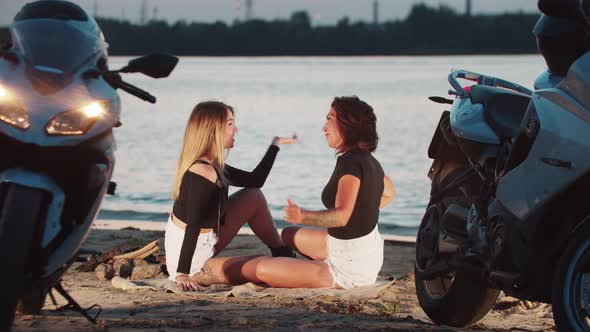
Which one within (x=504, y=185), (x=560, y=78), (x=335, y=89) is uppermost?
(x=560, y=78)

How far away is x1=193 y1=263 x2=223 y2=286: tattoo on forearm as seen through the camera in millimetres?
7395

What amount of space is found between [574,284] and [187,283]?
312cm

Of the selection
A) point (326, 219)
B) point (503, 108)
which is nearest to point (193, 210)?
point (326, 219)

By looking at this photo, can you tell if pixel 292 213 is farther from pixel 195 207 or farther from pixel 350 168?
pixel 195 207

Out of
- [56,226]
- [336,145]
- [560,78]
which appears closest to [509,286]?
[560,78]

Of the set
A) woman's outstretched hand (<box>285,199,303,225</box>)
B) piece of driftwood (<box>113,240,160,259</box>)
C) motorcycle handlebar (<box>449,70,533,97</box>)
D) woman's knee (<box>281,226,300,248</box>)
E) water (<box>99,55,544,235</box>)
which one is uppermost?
motorcycle handlebar (<box>449,70,533,97</box>)

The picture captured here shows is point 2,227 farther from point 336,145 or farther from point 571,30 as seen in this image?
point 336,145

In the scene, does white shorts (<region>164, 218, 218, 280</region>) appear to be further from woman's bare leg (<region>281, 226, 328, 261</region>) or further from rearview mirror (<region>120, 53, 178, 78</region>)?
rearview mirror (<region>120, 53, 178, 78</region>)

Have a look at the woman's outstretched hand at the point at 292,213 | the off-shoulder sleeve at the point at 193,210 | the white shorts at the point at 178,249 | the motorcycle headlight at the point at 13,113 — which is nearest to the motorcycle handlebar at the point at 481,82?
the woman's outstretched hand at the point at 292,213

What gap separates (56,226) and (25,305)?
116cm

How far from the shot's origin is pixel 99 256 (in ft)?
26.5

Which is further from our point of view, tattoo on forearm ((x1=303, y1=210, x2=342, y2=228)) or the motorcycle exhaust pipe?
tattoo on forearm ((x1=303, y1=210, x2=342, y2=228))

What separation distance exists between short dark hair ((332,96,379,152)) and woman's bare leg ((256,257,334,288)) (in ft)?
2.41

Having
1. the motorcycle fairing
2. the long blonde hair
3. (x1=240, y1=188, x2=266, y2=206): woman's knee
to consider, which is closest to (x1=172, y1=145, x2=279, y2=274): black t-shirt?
the long blonde hair
